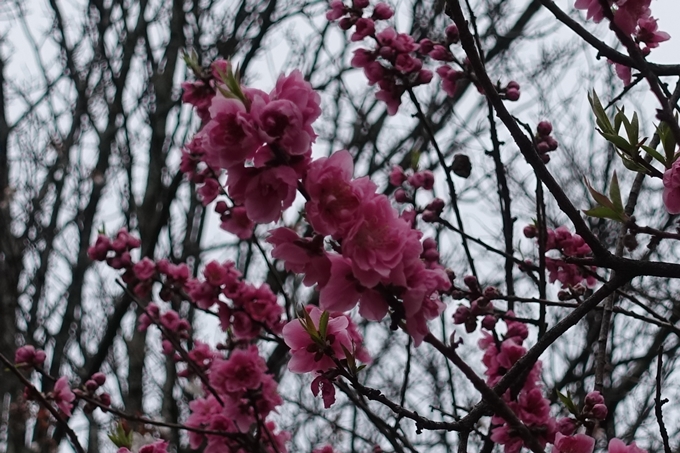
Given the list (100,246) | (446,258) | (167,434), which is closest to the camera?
(100,246)

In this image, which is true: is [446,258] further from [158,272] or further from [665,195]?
[665,195]

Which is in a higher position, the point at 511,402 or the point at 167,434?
the point at 167,434

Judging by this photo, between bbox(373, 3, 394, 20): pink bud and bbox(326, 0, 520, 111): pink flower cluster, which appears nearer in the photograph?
bbox(326, 0, 520, 111): pink flower cluster


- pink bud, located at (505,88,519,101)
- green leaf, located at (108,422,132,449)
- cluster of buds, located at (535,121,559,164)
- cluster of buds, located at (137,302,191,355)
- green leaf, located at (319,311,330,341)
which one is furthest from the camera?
cluster of buds, located at (137,302,191,355)

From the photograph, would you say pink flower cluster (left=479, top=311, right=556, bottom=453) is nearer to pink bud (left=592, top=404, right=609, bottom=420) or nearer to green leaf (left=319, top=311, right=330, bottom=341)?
pink bud (left=592, top=404, right=609, bottom=420)

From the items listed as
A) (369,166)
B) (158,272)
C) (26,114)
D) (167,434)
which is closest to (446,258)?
(369,166)

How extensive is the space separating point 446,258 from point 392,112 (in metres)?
4.30

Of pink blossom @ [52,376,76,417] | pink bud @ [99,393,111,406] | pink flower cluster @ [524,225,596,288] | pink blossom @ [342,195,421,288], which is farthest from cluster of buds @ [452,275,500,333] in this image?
pink blossom @ [52,376,76,417]

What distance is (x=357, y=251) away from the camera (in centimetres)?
133

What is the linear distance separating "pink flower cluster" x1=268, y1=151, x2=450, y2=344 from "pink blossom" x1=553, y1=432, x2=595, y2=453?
658 mm

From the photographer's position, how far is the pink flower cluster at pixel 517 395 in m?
2.37

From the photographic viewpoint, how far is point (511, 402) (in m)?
2.51

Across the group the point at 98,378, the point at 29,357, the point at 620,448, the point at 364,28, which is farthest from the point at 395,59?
the point at 29,357

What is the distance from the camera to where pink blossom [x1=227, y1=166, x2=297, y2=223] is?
4.56 feet
